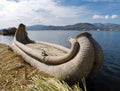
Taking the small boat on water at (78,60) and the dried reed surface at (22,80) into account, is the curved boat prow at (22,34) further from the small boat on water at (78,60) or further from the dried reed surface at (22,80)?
the small boat on water at (78,60)

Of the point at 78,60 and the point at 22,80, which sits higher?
the point at 78,60

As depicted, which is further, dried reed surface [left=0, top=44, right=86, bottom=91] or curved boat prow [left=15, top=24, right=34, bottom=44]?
curved boat prow [left=15, top=24, right=34, bottom=44]

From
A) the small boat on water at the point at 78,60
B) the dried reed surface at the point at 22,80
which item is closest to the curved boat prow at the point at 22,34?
the dried reed surface at the point at 22,80

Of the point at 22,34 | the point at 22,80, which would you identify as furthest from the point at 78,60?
the point at 22,34

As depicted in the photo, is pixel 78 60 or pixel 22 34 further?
pixel 22 34

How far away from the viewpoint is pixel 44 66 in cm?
1250

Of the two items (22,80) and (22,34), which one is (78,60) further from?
(22,34)

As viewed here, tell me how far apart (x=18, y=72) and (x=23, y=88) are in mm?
3043

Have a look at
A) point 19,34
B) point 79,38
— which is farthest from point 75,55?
point 19,34

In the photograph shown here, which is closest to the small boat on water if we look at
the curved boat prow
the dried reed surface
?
the dried reed surface

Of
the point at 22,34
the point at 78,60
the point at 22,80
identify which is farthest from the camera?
the point at 22,34

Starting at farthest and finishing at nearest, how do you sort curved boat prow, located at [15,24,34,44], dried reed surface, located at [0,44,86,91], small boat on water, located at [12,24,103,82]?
curved boat prow, located at [15,24,34,44]
small boat on water, located at [12,24,103,82]
dried reed surface, located at [0,44,86,91]

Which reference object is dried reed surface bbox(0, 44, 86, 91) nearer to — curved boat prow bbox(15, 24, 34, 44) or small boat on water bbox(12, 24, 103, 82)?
small boat on water bbox(12, 24, 103, 82)

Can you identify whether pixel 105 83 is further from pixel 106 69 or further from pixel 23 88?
pixel 23 88
